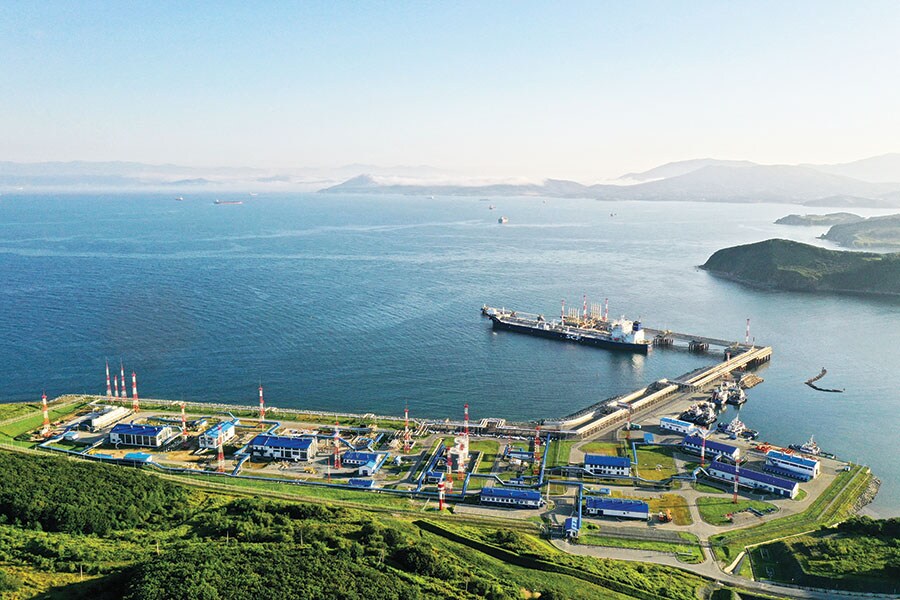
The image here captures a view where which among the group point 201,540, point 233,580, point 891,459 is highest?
point 233,580

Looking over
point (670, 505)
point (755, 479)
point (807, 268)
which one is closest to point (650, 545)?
point (670, 505)

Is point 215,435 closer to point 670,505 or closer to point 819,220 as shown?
point 670,505

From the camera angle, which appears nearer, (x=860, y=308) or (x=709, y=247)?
(x=860, y=308)

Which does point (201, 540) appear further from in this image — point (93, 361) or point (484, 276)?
point (484, 276)

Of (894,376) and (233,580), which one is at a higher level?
(233,580)

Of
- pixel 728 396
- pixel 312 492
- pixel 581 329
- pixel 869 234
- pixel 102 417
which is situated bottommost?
pixel 312 492

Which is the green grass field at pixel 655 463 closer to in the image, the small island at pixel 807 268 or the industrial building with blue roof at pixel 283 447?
the industrial building with blue roof at pixel 283 447

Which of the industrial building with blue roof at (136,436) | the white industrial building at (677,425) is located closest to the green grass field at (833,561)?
the white industrial building at (677,425)

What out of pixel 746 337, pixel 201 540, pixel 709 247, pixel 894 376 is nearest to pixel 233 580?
pixel 201 540
